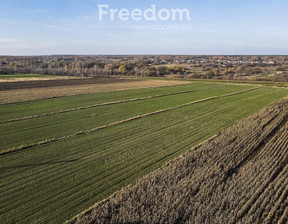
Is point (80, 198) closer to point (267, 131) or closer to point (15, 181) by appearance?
point (15, 181)

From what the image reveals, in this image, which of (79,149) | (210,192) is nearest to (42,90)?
(79,149)

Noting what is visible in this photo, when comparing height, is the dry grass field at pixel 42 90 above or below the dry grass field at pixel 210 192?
above

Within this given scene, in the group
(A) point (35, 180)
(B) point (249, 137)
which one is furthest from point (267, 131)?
(A) point (35, 180)

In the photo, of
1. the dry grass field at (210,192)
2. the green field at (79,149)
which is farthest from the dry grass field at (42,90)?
the dry grass field at (210,192)

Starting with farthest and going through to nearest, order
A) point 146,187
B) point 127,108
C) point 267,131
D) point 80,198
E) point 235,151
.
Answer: point 127,108
point 267,131
point 235,151
point 146,187
point 80,198

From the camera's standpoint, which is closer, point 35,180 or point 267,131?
point 35,180

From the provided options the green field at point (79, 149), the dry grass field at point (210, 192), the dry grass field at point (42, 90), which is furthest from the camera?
the dry grass field at point (42, 90)

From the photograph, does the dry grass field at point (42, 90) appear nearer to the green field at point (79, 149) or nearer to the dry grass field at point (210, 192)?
the green field at point (79, 149)

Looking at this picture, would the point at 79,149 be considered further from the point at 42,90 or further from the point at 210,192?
the point at 42,90
